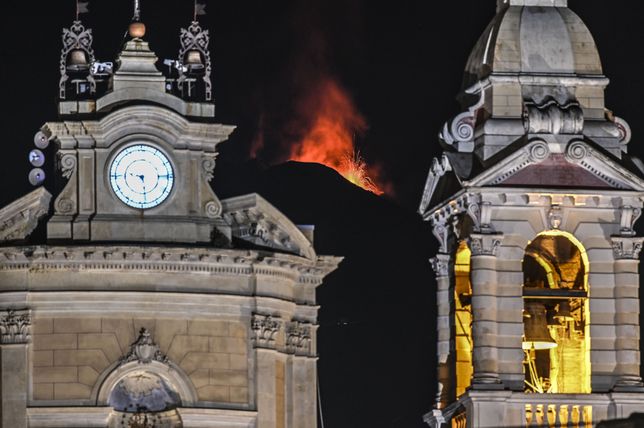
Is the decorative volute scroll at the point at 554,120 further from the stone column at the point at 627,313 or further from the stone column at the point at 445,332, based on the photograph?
the stone column at the point at 445,332

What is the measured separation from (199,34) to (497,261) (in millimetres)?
23072

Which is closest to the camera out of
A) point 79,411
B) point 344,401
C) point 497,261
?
point 497,261

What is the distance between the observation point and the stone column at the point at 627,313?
79.1 meters

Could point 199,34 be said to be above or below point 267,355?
above

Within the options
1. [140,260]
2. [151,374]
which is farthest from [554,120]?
[151,374]

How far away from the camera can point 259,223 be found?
100375 millimetres

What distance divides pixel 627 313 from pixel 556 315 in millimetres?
2024

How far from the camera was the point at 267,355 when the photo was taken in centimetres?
10069

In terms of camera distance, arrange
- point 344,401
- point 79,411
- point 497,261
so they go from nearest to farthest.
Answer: point 497,261 → point 79,411 → point 344,401

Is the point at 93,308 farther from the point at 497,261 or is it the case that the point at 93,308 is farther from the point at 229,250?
the point at 497,261

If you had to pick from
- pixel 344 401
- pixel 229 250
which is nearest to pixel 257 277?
pixel 229 250

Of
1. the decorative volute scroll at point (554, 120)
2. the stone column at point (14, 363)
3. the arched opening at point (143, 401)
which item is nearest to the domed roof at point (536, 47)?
the decorative volute scroll at point (554, 120)

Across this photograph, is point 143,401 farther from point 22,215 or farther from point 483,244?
point 483,244

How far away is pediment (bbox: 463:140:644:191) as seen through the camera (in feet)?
260
